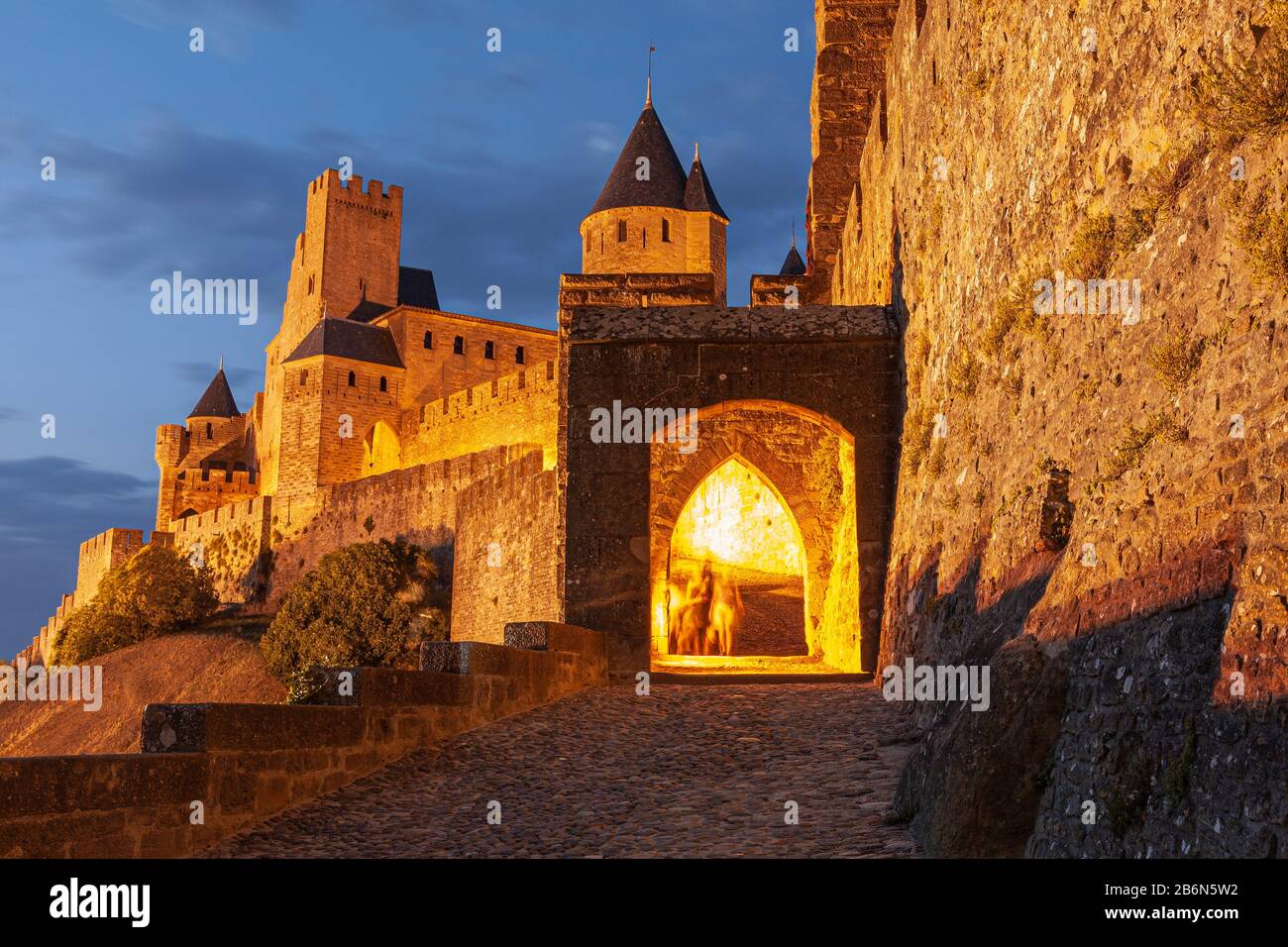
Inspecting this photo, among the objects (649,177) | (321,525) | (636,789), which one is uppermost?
(649,177)

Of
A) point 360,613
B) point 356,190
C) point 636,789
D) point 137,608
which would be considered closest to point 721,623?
point 636,789

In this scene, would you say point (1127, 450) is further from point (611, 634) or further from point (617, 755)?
point (611, 634)

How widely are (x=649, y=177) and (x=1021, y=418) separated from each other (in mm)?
33362

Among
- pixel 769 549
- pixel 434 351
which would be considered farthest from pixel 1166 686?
pixel 434 351

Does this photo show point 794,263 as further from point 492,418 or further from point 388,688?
point 388,688

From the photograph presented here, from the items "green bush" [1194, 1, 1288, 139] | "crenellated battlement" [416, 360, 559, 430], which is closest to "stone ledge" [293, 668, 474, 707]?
"green bush" [1194, 1, 1288, 139]

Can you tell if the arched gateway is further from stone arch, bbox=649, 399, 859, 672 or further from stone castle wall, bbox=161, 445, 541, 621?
stone castle wall, bbox=161, 445, 541, 621

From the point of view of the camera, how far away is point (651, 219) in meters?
38.6

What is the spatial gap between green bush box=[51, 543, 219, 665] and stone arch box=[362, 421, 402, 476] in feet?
26.3

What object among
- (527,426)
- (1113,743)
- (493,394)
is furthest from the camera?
(493,394)

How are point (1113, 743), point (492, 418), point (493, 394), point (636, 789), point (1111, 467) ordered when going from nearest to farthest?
point (1113, 743), point (1111, 467), point (636, 789), point (492, 418), point (493, 394)

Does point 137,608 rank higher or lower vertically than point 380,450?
lower
